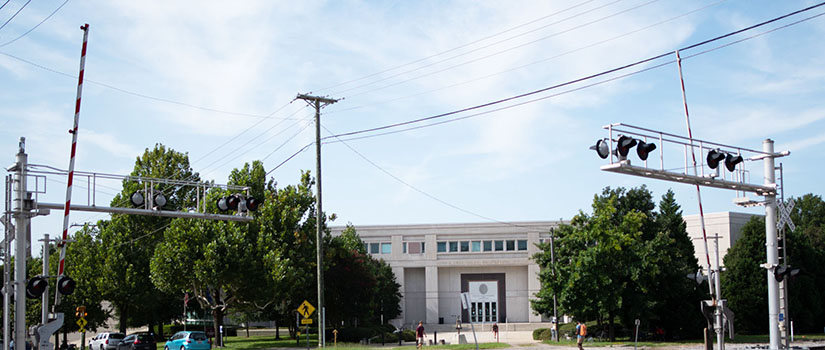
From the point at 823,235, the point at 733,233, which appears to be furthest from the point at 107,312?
the point at 823,235

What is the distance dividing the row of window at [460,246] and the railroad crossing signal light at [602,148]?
60.0 meters

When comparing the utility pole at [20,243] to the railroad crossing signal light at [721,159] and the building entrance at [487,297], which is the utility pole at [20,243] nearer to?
the railroad crossing signal light at [721,159]

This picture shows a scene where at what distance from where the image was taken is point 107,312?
55000 millimetres

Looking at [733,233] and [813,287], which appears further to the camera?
[733,233]

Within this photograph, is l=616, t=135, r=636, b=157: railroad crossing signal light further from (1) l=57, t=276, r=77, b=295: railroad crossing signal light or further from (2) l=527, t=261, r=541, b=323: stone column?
(2) l=527, t=261, r=541, b=323: stone column

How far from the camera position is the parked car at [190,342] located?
126 feet

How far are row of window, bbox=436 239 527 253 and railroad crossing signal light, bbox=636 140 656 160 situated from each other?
5925 centimetres

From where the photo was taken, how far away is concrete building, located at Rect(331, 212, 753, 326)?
76250mm

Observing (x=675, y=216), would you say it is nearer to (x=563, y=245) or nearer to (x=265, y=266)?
(x=563, y=245)

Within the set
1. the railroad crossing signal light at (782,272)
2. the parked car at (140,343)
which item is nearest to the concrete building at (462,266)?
the parked car at (140,343)

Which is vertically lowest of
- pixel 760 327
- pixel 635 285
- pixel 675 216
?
pixel 760 327

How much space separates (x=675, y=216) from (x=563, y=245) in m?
15.6

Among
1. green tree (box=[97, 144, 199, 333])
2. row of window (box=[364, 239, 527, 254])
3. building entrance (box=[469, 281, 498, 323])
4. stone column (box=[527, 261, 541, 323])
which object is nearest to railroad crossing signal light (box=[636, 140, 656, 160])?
green tree (box=[97, 144, 199, 333])

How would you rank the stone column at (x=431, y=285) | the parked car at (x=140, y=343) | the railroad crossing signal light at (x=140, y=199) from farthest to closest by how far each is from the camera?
the stone column at (x=431, y=285) → the parked car at (x=140, y=343) → the railroad crossing signal light at (x=140, y=199)
